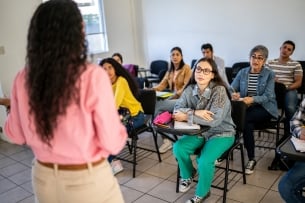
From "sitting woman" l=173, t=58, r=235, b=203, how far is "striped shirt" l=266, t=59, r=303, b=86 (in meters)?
1.55

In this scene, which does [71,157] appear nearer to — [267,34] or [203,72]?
[203,72]

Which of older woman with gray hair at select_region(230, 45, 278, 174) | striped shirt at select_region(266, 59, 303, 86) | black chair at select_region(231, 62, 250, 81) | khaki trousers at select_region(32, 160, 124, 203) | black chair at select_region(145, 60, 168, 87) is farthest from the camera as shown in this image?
black chair at select_region(145, 60, 168, 87)

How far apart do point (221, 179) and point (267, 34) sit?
2.65 m

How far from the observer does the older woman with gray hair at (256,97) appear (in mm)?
2982

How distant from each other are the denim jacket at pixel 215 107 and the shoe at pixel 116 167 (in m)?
0.99

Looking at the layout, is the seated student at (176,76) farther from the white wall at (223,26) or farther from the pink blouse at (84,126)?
the pink blouse at (84,126)

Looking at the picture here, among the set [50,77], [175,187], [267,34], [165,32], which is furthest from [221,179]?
[165,32]

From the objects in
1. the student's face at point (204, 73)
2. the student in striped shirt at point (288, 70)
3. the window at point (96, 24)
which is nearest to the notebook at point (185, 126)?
the student's face at point (204, 73)

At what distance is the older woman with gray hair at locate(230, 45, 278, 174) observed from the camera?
2.98m

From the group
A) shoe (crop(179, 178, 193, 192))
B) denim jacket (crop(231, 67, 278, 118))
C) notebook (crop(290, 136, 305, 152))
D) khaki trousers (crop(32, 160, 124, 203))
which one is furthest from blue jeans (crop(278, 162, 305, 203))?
khaki trousers (crop(32, 160, 124, 203))

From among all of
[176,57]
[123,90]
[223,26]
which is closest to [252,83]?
[176,57]

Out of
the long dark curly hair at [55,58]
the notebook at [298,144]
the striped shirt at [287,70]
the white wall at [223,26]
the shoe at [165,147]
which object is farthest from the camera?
the white wall at [223,26]

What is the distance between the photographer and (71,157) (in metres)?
1.16

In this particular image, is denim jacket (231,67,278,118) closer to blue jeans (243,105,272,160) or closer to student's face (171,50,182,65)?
blue jeans (243,105,272,160)
